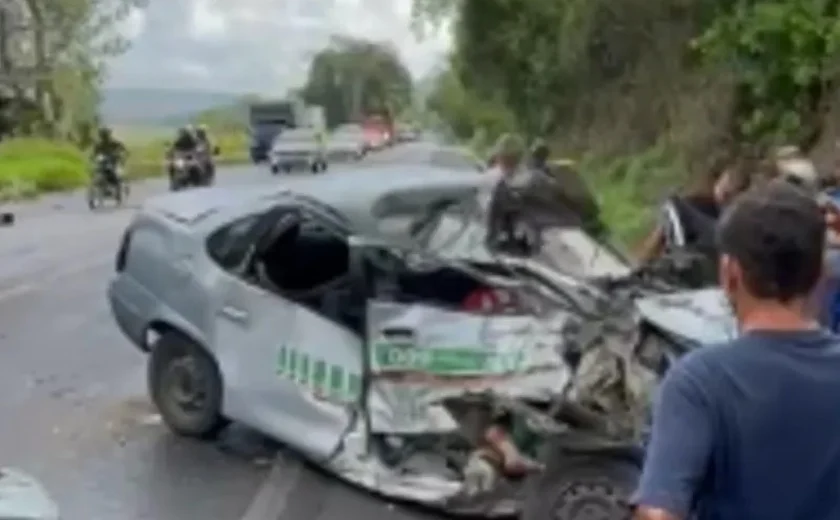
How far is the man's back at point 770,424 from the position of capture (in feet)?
10.3

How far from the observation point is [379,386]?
8625 mm

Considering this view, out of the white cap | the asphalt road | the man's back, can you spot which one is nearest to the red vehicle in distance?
the asphalt road

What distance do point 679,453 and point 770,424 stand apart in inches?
7.8

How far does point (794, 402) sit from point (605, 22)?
34.2 metres

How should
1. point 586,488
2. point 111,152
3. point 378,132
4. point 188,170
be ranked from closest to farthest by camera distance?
point 586,488 → point 188,170 → point 111,152 → point 378,132

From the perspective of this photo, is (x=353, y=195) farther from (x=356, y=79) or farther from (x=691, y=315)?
(x=356, y=79)

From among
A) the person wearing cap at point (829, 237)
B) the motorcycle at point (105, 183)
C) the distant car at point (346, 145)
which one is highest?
the person wearing cap at point (829, 237)

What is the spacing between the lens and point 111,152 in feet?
115

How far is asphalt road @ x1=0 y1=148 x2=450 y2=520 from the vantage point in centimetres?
880

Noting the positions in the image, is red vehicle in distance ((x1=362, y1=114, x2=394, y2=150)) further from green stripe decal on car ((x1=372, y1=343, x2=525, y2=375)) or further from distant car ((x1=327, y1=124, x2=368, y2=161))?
green stripe decal on car ((x1=372, y1=343, x2=525, y2=375))

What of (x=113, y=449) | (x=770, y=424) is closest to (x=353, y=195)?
(x=113, y=449)

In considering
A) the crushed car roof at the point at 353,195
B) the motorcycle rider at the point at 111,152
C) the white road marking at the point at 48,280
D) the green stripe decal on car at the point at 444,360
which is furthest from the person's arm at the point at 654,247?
the motorcycle rider at the point at 111,152

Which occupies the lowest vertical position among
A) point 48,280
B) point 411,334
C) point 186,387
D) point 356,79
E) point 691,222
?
point 356,79

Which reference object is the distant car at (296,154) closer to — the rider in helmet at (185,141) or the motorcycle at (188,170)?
the rider in helmet at (185,141)
